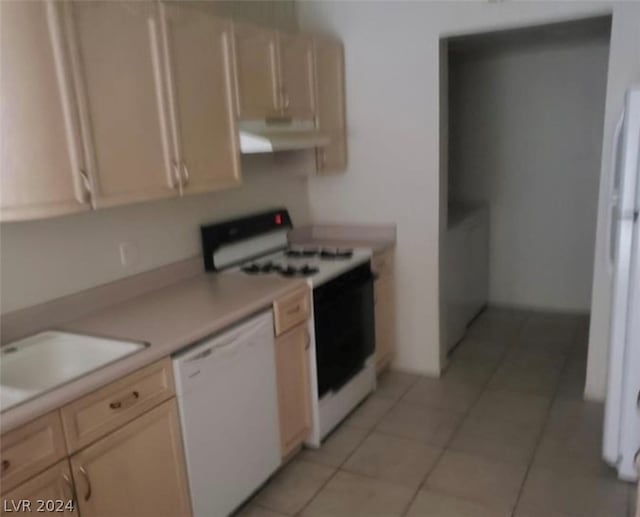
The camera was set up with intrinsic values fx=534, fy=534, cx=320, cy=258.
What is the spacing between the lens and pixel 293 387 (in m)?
2.61

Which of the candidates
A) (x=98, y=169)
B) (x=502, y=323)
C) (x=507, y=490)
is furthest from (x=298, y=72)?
(x=502, y=323)

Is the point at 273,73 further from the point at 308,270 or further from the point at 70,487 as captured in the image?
the point at 70,487

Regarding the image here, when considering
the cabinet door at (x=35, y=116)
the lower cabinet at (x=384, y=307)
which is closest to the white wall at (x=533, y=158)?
the lower cabinet at (x=384, y=307)

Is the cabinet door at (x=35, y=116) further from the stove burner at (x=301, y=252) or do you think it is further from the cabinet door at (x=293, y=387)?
the stove burner at (x=301, y=252)

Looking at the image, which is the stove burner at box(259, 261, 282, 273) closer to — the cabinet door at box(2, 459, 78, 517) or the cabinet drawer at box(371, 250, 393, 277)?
the cabinet drawer at box(371, 250, 393, 277)

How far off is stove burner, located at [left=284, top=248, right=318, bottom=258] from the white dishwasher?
0.94 metres

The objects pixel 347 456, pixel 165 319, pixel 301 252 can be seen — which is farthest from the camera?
pixel 301 252

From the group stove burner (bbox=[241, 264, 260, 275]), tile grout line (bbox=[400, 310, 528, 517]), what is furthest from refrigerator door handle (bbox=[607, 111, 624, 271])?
stove burner (bbox=[241, 264, 260, 275])

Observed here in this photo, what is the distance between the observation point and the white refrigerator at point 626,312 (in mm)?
2145

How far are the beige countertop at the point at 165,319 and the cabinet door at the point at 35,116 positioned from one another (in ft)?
1.76

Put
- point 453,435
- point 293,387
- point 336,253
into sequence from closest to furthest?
point 293,387 < point 453,435 < point 336,253

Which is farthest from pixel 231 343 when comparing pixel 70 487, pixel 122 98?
pixel 122 98

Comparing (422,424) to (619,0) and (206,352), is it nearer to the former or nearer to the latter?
(206,352)

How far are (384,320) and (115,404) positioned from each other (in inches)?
82.7
